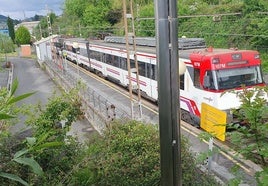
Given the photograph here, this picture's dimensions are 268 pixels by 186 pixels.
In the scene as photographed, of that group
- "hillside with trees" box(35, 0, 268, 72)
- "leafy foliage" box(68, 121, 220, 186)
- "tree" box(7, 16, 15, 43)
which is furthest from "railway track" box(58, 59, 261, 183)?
"tree" box(7, 16, 15, 43)

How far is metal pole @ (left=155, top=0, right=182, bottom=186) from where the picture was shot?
2002 mm

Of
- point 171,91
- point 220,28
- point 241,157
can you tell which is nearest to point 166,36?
point 171,91

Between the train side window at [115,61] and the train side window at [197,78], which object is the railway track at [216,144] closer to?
the train side window at [197,78]

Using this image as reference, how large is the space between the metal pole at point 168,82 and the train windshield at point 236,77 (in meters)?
8.15

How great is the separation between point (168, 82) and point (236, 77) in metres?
8.78

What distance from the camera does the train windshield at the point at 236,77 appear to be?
392 inches

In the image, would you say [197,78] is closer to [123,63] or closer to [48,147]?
[48,147]

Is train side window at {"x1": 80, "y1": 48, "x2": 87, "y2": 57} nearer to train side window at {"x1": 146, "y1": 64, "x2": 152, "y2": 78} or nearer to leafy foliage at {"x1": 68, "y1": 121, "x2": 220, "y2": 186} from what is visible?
train side window at {"x1": 146, "y1": 64, "x2": 152, "y2": 78}

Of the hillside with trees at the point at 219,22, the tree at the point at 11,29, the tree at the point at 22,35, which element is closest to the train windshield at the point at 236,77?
the hillside with trees at the point at 219,22

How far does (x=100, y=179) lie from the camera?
499 centimetres

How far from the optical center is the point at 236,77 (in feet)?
33.5

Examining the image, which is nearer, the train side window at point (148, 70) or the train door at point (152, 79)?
the train door at point (152, 79)

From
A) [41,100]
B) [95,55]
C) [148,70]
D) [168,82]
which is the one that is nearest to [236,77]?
[148,70]

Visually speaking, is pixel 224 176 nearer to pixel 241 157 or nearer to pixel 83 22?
pixel 241 157
